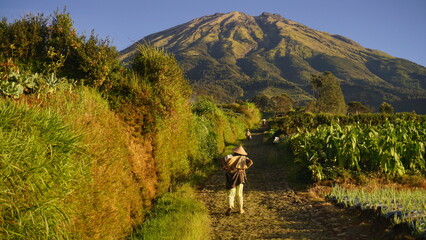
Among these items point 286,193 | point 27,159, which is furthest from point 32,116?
point 286,193

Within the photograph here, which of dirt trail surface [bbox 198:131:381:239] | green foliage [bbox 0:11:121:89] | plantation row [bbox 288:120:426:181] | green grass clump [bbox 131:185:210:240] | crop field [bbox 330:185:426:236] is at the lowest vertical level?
dirt trail surface [bbox 198:131:381:239]

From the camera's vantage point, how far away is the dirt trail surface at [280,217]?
5676mm

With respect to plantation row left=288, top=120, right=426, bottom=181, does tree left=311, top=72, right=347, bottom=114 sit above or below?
above

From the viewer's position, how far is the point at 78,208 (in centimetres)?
349

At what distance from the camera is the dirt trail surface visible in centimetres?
568

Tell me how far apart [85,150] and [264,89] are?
186531 mm

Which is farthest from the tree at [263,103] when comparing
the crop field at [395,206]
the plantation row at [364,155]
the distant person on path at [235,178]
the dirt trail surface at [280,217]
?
the distant person on path at [235,178]

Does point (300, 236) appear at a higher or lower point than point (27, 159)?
lower

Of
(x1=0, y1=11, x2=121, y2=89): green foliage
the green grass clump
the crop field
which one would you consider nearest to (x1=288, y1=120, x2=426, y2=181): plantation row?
the crop field

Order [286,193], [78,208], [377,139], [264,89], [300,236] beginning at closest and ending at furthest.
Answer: [78,208] < [300,236] < [286,193] < [377,139] < [264,89]

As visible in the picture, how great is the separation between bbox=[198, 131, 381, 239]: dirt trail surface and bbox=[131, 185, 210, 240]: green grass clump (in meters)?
0.44

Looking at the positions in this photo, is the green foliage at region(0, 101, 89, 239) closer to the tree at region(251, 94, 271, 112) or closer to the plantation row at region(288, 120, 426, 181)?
the plantation row at region(288, 120, 426, 181)

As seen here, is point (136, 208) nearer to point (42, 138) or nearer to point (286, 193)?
point (42, 138)

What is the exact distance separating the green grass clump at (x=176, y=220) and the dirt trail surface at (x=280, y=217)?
1.45 feet
